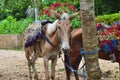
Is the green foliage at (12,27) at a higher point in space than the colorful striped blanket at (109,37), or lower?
lower

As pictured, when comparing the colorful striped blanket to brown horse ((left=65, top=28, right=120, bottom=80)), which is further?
brown horse ((left=65, top=28, right=120, bottom=80))

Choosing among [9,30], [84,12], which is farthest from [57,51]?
[9,30]

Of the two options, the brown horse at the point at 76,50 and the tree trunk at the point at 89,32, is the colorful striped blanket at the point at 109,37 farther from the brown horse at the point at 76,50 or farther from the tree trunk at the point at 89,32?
the tree trunk at the point at 89,32

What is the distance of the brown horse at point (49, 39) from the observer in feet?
25.3

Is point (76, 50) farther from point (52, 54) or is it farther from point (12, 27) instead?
point (12, 27)

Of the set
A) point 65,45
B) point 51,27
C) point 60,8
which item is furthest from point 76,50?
point 60,8

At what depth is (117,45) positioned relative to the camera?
826cm

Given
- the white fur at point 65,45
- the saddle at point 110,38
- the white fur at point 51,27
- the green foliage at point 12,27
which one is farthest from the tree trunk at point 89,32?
the green foliage at point 12,27

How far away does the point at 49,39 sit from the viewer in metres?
8.59

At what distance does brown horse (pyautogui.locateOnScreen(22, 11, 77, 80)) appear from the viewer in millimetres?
7702

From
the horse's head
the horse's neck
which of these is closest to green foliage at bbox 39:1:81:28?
the horse's neck

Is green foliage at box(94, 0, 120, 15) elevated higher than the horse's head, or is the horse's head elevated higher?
the horse's head

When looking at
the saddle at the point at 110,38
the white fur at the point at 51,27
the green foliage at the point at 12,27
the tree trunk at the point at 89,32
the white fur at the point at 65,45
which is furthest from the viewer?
the green foliage at the point at 12,27

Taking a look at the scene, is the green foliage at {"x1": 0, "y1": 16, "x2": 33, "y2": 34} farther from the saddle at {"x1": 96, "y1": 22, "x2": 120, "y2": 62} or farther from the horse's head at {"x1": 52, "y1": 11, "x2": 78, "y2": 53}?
the horse's head at {"x1": 52, "y1": 11, "x2": 78, "y2": 53}
